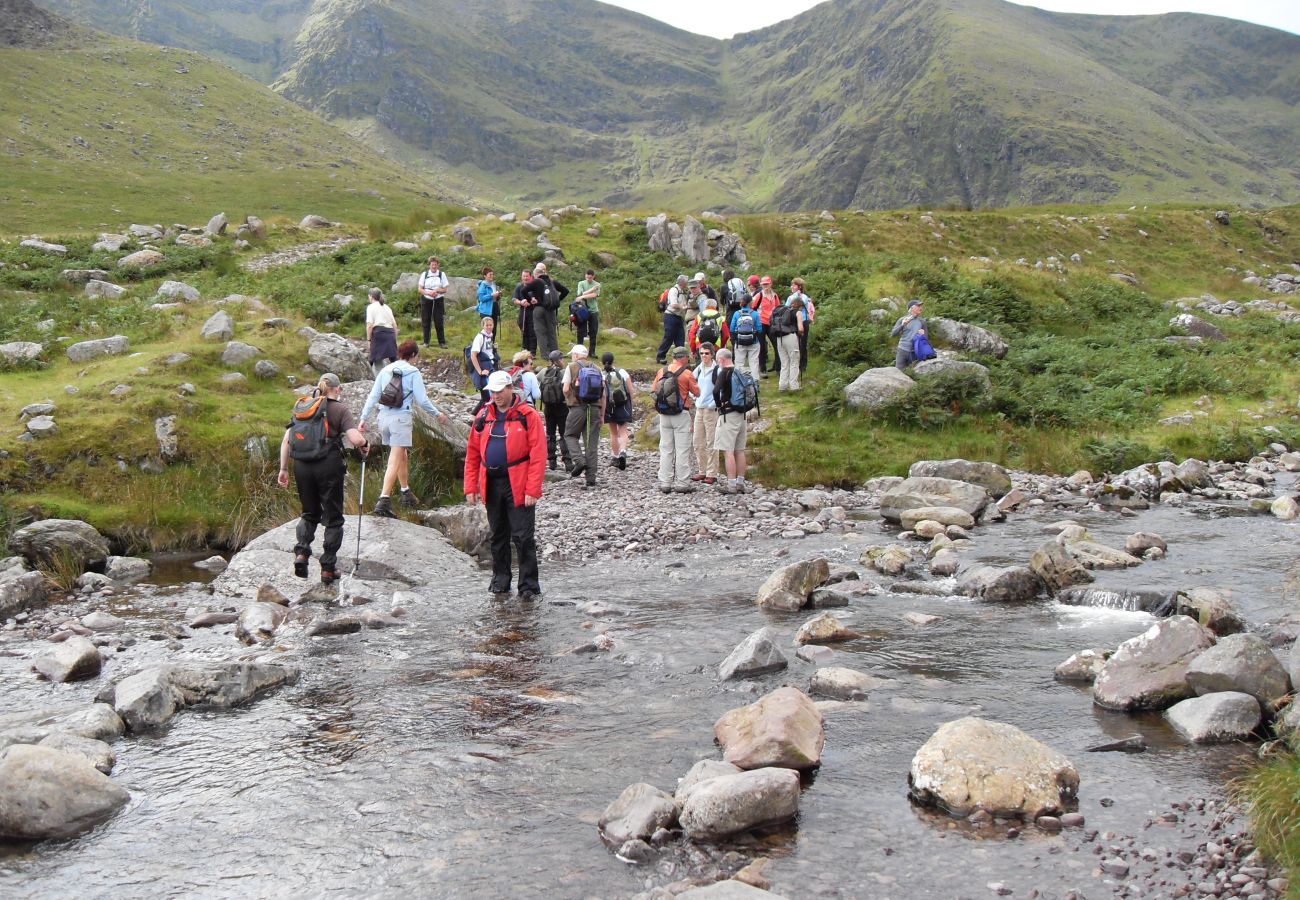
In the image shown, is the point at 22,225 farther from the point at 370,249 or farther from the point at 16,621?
the point at 16,621

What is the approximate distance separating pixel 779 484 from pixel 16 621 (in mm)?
13707

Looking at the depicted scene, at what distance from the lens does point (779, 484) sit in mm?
20016

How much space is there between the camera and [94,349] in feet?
68.5

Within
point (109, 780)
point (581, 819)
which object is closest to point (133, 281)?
point (109, 780)

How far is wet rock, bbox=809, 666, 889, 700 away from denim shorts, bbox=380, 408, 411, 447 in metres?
9.27

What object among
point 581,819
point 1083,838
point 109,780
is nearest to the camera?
point 1083,838

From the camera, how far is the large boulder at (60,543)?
45.7ft

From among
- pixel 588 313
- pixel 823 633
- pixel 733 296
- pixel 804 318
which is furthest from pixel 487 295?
pixel 823 633

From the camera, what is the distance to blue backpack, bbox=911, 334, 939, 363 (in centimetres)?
2328

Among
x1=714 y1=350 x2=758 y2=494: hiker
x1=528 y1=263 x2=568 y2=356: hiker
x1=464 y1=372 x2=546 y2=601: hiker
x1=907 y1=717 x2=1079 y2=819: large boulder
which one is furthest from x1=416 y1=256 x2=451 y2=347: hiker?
x1=907 y1=717 x2=1079 y2=819: large boulder

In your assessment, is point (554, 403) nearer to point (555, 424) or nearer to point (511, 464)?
point (555, 424)

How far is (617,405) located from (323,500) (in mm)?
8923

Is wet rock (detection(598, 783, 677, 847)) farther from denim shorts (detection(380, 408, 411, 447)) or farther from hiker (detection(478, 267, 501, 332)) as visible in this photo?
hiker (detection(478, 267, 501, 332))

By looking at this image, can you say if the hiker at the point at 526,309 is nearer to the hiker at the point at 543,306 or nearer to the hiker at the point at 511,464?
the hiker at the point at 543,306
